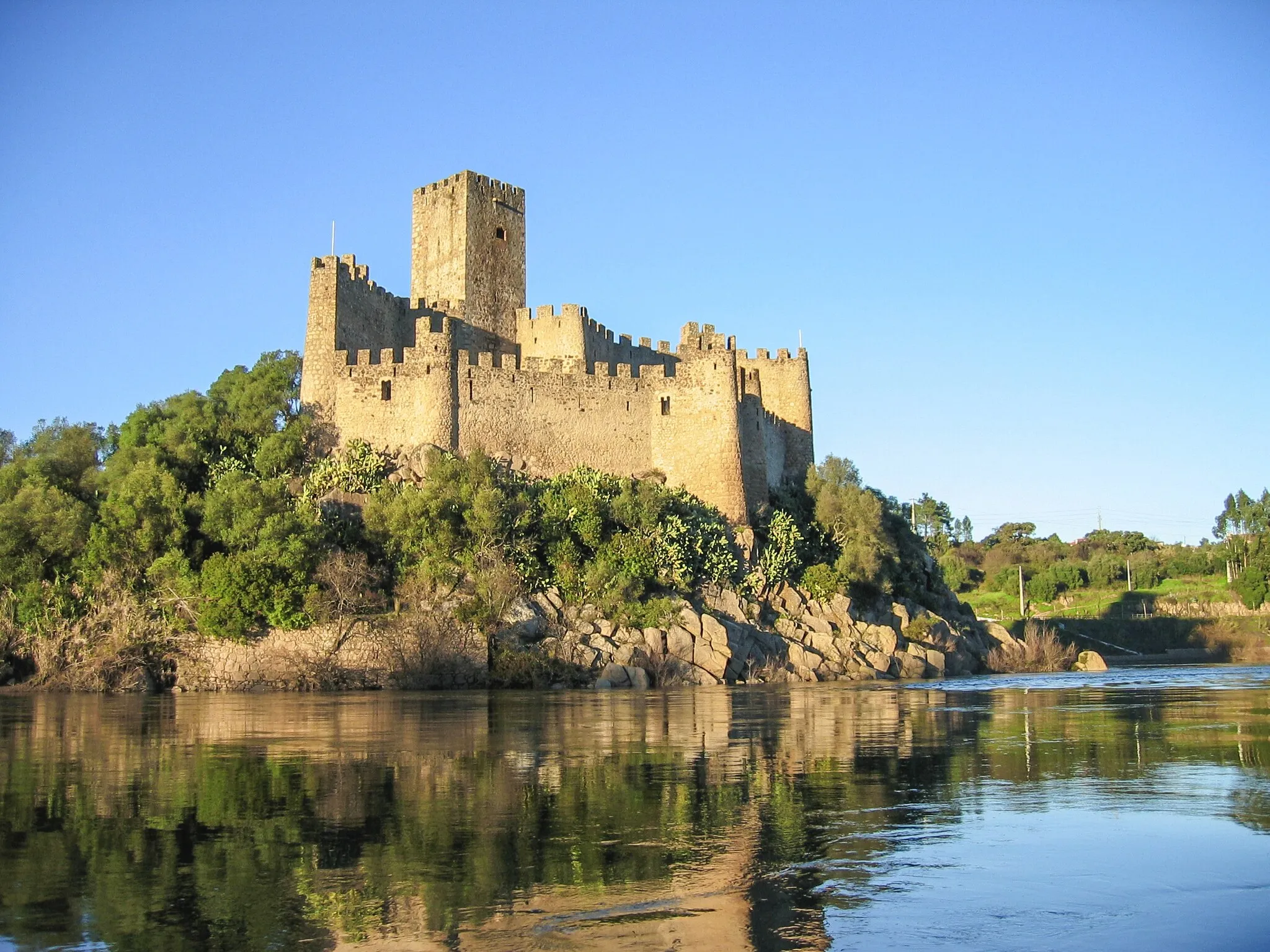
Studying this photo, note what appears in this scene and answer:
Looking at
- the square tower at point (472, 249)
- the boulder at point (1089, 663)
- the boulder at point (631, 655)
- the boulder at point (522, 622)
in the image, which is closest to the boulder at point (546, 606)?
the boulder at point (522, 622)

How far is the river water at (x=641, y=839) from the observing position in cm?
633

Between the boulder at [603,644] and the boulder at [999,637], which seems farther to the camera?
the boulder at [999,637]

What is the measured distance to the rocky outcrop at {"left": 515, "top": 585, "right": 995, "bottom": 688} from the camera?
34688 mm

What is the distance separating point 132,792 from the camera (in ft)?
36.1

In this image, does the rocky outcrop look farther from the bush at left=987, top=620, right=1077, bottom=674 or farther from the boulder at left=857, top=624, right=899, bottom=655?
the bush at left=987, top=620, right=1077, bottom=674

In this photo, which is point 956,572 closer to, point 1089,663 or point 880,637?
point 1089,663

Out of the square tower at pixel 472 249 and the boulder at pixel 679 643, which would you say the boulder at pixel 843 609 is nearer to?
the boulder at pixel 679 643

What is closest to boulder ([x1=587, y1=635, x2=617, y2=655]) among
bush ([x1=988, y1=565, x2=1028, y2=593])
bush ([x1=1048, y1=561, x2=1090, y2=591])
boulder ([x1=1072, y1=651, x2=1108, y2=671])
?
boulder ([x1=1072, y1=651, x2=1108, y2=671])

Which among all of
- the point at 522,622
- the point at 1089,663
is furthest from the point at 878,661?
the point at 1089,663

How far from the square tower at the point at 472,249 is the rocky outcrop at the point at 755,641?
53.3 ft

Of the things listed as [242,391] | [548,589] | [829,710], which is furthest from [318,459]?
[829,710]

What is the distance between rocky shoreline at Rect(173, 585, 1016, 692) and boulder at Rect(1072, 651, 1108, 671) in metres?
11.2

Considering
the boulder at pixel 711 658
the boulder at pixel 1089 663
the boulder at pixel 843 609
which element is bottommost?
the boulder at pixel 1089 663

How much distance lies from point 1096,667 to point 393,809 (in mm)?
44298
